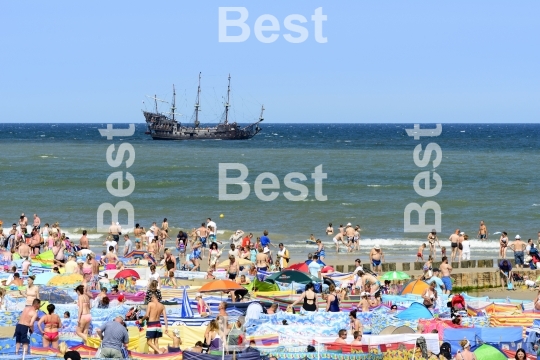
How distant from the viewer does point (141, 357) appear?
35.5 feet

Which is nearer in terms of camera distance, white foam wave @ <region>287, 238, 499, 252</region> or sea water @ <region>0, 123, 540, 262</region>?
white foam wave @ <region>287, 238, 499, 252</region>

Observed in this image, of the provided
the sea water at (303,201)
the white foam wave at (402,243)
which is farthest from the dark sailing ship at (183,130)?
the white foam wave at (402,243)

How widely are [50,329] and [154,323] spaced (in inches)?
60.2

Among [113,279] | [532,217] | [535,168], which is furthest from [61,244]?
[535,168]

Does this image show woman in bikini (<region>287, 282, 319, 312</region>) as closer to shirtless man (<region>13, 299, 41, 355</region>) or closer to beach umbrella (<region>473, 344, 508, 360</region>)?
beach umbrella (<region>473, 344, 508, 360</region>)

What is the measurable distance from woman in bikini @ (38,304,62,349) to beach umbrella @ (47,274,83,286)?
3.84m

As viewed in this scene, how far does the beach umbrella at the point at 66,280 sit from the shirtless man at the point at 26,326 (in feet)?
12.4

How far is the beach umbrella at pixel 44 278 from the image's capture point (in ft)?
52.6

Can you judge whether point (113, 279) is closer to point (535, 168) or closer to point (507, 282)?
point (507, 282)

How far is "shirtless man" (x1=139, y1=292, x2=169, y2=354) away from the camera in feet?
39.1

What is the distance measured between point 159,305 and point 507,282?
10.3 m

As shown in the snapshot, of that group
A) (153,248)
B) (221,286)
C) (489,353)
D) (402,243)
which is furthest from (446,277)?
(402,243)

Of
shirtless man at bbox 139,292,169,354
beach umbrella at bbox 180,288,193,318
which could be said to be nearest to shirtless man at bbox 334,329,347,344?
shirtless man at bbox 139,292,169,354

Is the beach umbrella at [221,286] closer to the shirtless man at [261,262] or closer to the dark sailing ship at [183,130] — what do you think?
the shirtless man at [261,262]
